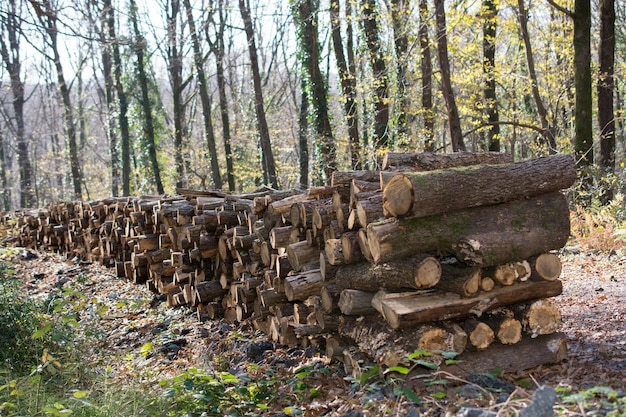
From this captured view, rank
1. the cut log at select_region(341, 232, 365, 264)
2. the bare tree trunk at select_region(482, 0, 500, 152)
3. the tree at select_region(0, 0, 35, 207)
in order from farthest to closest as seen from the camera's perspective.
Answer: the tree at select_region(0, 0, 35, 207), the bare tree trunk at select_region(482, 0, 500, 152), the cut log at select_region(341, 232, 365, 264)

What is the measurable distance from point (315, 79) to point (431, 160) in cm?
1195

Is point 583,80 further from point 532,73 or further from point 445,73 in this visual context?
point 532,73

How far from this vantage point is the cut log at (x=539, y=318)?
4.40m

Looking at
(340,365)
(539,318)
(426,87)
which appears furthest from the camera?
(426,87)

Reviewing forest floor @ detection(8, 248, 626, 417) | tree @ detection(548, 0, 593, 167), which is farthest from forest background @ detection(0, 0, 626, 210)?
forest floor @ detection(8, 248, 626, 417)

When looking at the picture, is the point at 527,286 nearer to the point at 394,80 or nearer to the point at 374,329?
the point at 374,329

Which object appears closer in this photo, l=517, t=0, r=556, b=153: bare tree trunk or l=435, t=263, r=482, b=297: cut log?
l=435, t=263, r=482, b=297: cut log

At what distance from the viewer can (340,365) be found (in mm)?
4977

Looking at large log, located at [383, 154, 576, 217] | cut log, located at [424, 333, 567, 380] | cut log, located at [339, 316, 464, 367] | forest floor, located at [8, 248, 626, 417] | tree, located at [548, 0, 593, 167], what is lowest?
forest floor, located at [8, 248, 626, 417]

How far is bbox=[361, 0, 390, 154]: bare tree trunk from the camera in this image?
49.1ft

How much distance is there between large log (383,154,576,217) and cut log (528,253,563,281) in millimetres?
512

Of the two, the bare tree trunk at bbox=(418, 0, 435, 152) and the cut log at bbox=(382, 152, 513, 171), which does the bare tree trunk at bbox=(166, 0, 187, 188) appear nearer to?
the bare tree trunk at bbox=(418, 0, 435, 152)

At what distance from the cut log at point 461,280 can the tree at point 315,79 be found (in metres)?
12.2

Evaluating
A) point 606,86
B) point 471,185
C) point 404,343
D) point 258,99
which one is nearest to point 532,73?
point 606,86
